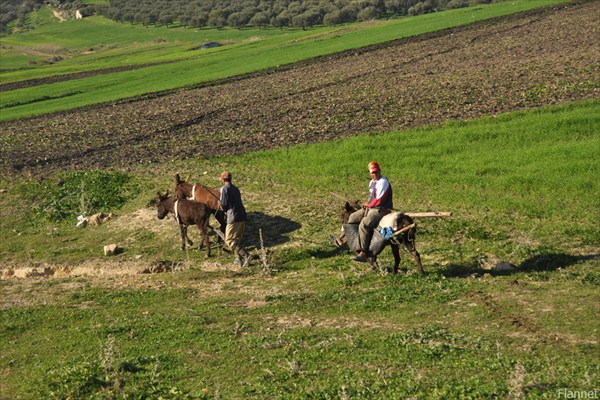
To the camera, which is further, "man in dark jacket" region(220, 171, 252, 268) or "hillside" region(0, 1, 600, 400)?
"man in dark jacket" region(220, 171, 252, 268)

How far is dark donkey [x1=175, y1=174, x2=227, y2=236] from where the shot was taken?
19000 mm

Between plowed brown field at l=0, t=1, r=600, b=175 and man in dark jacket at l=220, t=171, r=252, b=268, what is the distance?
30.6 feet

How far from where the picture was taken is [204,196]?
1931 cm

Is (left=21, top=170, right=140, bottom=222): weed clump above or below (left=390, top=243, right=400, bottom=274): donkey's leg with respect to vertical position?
below

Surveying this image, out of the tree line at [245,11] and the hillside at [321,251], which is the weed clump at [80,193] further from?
the tree line at [245,11]

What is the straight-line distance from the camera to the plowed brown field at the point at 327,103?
2800 centimetres

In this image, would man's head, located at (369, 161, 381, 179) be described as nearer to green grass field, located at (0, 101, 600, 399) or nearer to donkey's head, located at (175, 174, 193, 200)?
green grass field, located at (0, 101, 600, 399)

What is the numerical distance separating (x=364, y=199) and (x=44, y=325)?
963 centimetres

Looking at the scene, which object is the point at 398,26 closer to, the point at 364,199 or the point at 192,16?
the point at 364,199

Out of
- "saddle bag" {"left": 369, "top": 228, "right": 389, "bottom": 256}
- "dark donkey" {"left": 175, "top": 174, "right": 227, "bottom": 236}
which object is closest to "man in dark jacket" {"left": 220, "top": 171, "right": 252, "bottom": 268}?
"dark donkey" {"left": 175, "top": 174, "right": 227, "bottom": 236}

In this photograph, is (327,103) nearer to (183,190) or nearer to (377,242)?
(183,190)

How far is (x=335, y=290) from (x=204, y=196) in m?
6.24

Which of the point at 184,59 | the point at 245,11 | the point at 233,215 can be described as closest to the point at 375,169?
the point at 233,215

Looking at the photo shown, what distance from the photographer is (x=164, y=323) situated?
13164 mm
